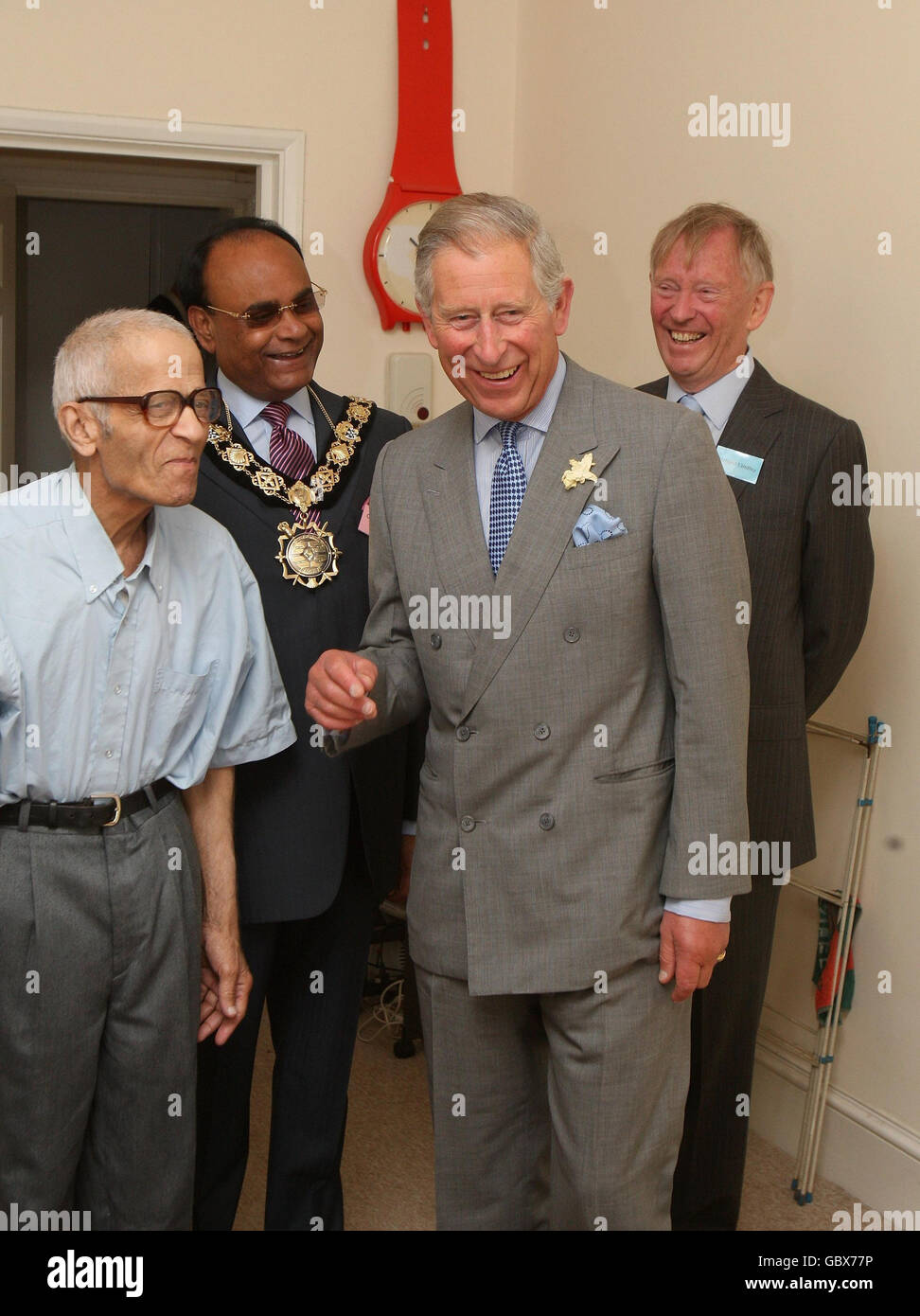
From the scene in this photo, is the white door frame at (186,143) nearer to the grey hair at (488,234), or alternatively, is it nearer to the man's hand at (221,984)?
the grey hair at (488,234)

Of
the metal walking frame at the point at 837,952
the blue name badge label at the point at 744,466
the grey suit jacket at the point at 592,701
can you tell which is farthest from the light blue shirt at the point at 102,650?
the metal walking frame at the point at 837,952

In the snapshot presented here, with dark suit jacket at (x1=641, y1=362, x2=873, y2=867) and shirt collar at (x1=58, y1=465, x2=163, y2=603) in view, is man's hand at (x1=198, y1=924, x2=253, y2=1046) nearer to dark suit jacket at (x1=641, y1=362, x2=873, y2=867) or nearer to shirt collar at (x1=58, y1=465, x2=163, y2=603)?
shirt collar at (x1=58, y1=465, x2=163, y2=603)

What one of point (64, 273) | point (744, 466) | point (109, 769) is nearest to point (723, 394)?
point (744, 466)

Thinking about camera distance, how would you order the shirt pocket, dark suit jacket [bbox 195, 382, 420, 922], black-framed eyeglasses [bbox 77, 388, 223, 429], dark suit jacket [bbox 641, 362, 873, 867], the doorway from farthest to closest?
the doorway, dark suit jacket [bbox 641, 362, 873, 867], dark suit jacket [bbox 195, 382, 420, 922], the shirt pocket, black-framed eyeglasses [bbox 77, 388, 223, 429]

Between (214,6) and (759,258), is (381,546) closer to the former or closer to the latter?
(759,258)

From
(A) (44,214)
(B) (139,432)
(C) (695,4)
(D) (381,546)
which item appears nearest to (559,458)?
(D) (381,546)

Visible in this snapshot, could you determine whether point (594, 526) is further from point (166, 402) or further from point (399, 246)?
point (399, 246)

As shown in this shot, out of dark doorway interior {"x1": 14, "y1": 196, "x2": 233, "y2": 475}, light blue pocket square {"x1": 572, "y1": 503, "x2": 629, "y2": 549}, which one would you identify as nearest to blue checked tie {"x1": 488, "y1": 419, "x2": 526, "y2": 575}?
light blue pocket square {"x1": 572, "y1": 503, "x2": 629, "y2": 549}

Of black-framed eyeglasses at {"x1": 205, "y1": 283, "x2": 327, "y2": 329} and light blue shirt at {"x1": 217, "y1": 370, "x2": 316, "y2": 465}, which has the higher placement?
black-framed eyeglasses at {"x1": 205, "y1": 283, "x2": 327, "y2": 329}

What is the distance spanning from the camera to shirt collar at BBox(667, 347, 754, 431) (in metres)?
2.41

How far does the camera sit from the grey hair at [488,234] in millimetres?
1650

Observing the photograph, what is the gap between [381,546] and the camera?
1.91m

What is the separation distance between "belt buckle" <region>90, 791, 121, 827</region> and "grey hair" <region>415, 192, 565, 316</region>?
0.74m

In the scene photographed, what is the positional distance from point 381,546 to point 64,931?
0.67 meters
